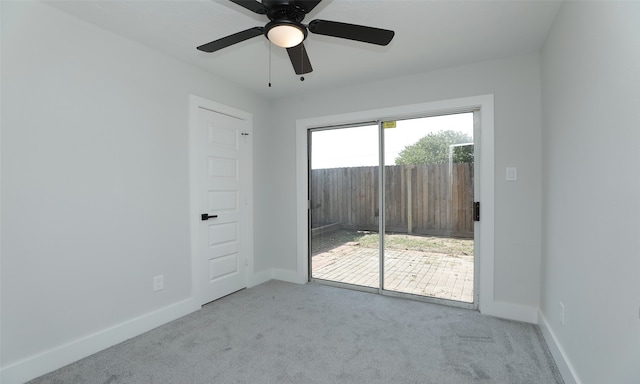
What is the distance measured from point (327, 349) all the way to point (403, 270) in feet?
4.90

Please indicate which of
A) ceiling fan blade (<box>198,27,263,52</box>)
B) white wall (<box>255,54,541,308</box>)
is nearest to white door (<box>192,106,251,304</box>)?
ceiling fan blade (<box>198,27,263,52</box>)

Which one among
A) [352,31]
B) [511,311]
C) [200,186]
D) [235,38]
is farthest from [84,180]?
[511,311]

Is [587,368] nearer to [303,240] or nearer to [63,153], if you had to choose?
[303,240]

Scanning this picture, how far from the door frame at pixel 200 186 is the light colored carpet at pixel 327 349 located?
0.60 meters

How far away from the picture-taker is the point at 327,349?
2.19 m

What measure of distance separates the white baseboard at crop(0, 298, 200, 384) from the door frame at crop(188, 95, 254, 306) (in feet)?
1.02

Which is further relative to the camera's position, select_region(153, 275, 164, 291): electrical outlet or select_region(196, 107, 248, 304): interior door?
select_region(196, 107, 248, 304): interior door

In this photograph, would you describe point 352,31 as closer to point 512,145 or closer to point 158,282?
point 512,145

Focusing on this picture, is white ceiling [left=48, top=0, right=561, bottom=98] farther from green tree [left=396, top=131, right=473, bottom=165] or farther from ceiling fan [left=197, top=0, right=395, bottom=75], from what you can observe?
green tree [left=396, top=131, right=473, bottom=165]

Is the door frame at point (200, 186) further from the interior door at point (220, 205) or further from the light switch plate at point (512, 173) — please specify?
the light switch plate at point (512, 173)

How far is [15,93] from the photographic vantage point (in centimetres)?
182

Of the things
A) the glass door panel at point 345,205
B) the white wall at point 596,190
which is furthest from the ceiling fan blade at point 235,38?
the glass door panel at point 345,205

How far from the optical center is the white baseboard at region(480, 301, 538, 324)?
8.58 feet

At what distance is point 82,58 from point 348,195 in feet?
9.16
